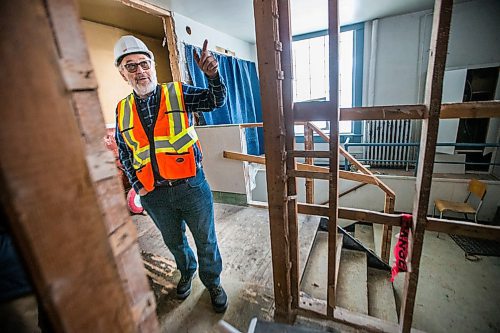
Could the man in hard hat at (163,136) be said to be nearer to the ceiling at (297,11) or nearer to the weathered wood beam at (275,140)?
the weathered wood beam at (275,140)

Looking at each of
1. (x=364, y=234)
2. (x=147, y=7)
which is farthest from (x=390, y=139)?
(x=147, y=7)

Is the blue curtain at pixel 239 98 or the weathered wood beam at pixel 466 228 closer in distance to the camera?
the weathered wood beam at pixel 466 228

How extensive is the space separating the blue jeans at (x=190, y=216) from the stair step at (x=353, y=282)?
111 centimetres

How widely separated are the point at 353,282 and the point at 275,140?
1659 mm

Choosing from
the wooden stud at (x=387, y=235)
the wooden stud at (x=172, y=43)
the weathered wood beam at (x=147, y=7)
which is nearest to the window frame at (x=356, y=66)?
the wooden stud at (x=387, y=235)

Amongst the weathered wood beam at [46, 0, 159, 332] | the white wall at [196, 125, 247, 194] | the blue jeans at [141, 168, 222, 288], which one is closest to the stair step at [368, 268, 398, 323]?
the blue jeans at [141, 168, 222, 288]

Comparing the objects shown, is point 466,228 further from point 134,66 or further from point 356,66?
point 356,66

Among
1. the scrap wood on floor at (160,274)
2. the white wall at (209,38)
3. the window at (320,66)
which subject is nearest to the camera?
the scrap wood on floor at (160,274)

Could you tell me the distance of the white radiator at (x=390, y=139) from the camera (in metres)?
4.08

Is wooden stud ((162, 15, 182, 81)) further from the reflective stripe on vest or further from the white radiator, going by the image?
the white radiator

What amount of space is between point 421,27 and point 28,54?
5.08 metres

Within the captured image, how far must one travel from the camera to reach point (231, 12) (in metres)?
2.98

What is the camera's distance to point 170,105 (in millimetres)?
1232

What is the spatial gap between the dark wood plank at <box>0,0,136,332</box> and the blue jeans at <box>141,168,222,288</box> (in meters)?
0.90
